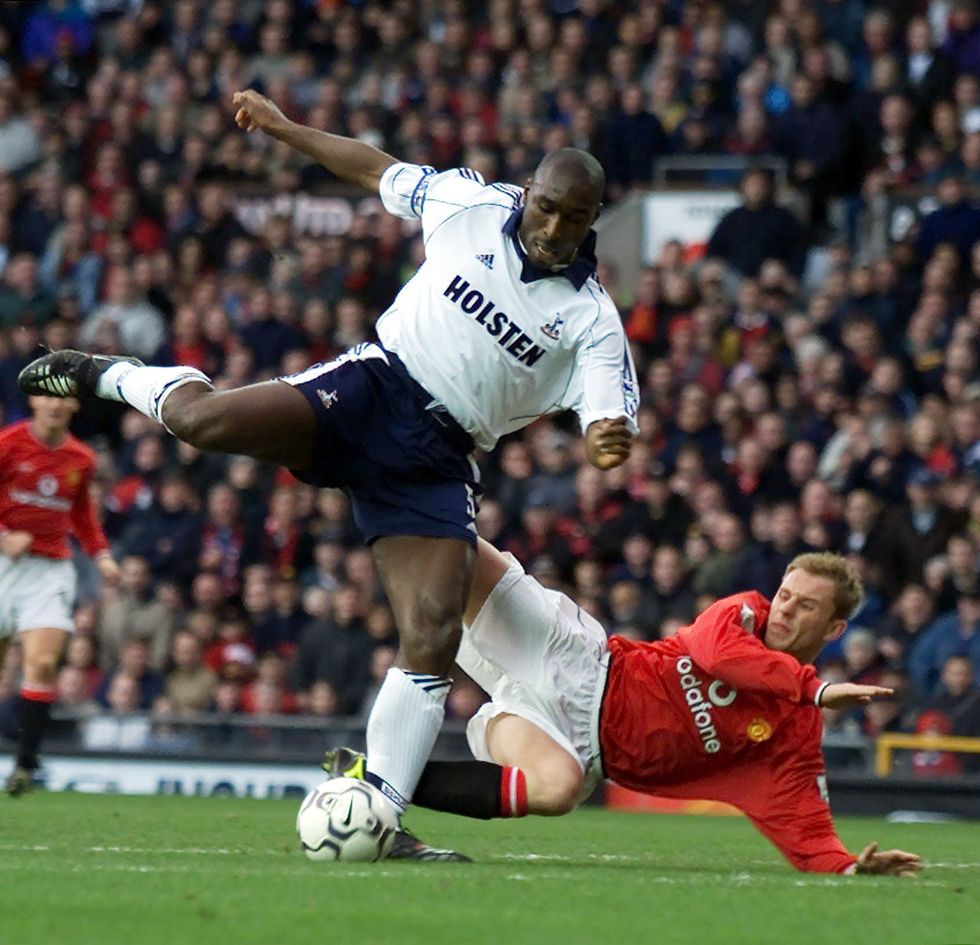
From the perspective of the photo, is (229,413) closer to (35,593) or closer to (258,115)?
(258,115)

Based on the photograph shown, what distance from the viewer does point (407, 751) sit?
719 centimetres

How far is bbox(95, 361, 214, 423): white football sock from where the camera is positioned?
7508mm

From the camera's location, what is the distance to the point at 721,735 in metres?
7.65

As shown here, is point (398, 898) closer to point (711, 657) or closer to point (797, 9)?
point (711, 657)

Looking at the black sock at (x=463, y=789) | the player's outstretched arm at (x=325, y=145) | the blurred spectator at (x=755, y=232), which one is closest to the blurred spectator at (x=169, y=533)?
the blurred spectator at (x=755, y=232)

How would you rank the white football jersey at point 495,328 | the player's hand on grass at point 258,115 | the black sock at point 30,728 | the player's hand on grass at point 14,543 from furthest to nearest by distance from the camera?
the player's hand on grass at point 14,543, the black sock at point 30,728, the player's hand on grass at point 258,115, the white football jersey at point 495,328

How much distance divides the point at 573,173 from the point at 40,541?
17.4 feet

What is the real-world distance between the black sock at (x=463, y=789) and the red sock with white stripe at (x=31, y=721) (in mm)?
4449

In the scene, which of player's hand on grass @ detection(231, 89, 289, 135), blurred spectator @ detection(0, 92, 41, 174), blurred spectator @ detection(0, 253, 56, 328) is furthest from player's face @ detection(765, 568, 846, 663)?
blurred spectator @ detection(0, 92, 41, 174)

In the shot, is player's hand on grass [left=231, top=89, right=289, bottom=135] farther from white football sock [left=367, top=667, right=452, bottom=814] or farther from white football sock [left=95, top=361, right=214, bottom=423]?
white football sock [left=367, top=667, right=452, bottom=814]

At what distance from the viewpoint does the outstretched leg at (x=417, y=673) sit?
282 inches

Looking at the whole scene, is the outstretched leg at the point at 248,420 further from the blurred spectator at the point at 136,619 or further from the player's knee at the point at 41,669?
the blurred spectator at the point at 136,619

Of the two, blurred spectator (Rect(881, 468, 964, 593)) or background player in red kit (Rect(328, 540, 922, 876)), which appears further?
blurred spectator (Rect(881, 468, 964, 593))

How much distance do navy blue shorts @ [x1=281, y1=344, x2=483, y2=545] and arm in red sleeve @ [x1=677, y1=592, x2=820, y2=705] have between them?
0.83m
